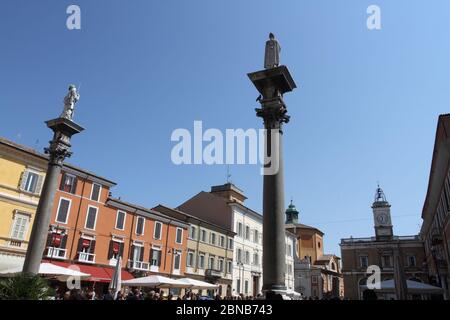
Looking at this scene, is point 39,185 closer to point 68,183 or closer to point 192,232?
point 68,183

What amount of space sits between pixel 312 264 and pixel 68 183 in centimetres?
5639

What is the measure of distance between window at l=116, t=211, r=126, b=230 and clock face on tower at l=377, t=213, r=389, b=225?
44382 mm

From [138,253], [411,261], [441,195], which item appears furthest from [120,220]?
[411,261]

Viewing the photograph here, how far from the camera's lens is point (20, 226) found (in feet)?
84.7

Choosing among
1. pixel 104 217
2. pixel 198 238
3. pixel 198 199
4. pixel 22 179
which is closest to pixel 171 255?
pixel 198 238

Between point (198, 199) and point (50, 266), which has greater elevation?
point (198, 199)

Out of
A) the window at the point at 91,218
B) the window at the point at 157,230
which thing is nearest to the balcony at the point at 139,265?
the window at the point at 157,230

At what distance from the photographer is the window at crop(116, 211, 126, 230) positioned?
1272 inches

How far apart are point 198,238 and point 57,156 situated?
2690 cm

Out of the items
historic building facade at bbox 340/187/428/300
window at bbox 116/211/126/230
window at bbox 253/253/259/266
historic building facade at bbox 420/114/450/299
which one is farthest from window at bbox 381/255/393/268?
window at bbox 116/211/126/230

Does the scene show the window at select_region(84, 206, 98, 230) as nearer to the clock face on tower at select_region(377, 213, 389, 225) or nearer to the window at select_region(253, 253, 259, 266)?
the window at select_region(253, 253, 259, 266)

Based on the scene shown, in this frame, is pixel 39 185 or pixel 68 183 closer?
pixel 39 185

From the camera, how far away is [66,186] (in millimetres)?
28516
